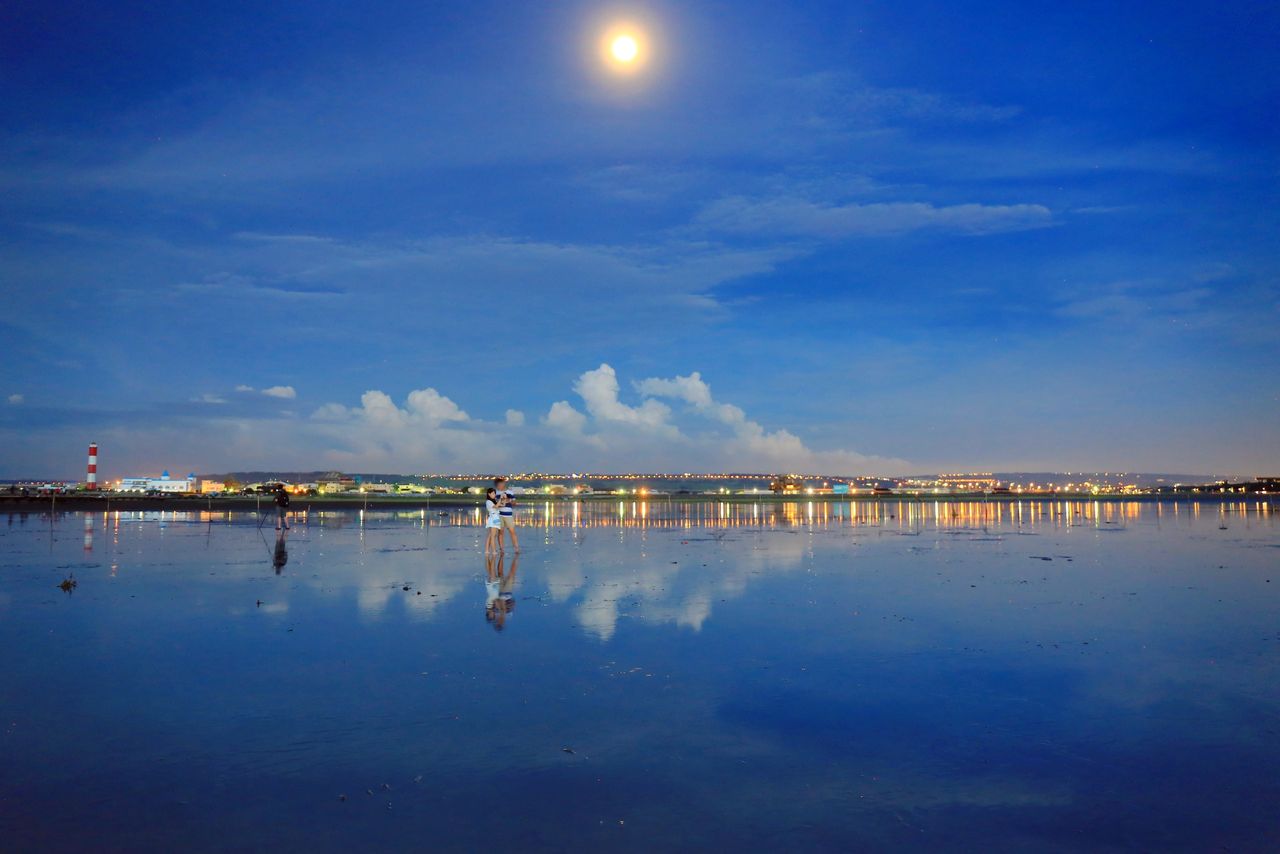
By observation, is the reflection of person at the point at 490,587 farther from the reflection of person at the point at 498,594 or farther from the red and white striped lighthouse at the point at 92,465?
the red and white striped lighthouse at the point at 92,465

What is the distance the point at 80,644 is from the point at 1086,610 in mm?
15505

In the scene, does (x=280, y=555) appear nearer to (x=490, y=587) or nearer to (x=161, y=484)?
(x=490, y=587)

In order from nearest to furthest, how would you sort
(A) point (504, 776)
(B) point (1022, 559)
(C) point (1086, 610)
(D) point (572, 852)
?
(D) point (572, 852) → (A) point (504, 776) → (C) point (1086, 610) → (B) point (1022, 559)

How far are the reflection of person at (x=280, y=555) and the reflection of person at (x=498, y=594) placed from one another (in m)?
5.17

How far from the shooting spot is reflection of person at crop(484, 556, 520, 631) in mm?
13461

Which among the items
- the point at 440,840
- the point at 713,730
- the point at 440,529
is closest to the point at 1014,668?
the point at 713,730

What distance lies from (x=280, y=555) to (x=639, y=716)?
64.2 ft

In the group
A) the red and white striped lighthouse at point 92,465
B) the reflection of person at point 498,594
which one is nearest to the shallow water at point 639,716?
the reflection of person at point 498,594

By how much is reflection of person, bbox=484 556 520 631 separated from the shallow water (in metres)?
0.14

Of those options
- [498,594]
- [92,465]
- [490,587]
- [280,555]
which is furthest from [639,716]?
[92,465]

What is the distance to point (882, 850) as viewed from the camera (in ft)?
17.5

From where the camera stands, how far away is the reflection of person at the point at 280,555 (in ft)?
70.3

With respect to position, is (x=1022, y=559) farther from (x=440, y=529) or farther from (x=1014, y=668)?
(x=440, y=529)

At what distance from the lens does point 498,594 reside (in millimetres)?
16297
